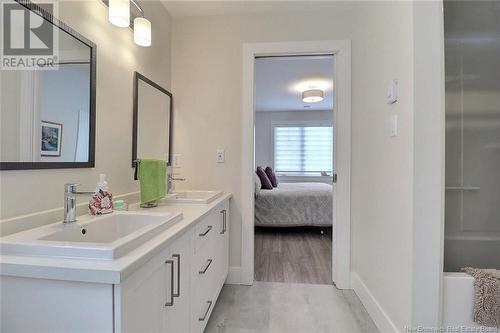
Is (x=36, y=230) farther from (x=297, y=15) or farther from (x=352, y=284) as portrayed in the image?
(x=297, y=15)

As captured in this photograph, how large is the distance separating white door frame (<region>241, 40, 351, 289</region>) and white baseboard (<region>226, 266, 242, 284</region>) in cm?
4

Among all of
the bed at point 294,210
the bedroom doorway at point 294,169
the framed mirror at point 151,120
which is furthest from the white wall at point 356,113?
the bed at point 294,210

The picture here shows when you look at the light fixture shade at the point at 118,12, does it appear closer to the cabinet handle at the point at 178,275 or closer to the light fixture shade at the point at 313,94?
the cabinet handle at the point at 178,275

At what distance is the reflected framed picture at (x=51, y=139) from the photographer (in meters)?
1.09

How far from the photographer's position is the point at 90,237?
3.71 feet

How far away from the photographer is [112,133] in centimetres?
154

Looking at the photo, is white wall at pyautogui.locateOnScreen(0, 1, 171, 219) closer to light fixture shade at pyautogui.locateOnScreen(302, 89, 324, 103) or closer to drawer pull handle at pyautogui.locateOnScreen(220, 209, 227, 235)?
drawer pull handle at pyautogui.locateOnScreen(220, 209, 227, 235)

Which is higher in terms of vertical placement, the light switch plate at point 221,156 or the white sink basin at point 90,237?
the light switch plate at point 221,156

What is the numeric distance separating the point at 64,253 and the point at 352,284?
2.13 metres

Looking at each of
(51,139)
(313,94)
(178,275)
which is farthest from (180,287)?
(313,94)

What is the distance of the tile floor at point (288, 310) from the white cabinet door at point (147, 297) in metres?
0.83

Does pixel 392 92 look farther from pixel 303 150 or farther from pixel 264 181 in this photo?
pixel 303 150

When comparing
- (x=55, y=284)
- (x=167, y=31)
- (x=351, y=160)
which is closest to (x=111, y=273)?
(x=55, y=284)

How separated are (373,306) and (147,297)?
1.56 metres
